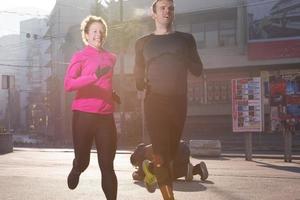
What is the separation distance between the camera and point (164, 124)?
4422mm

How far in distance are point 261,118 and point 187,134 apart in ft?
75.7

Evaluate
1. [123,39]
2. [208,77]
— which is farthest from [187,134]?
[123,39]

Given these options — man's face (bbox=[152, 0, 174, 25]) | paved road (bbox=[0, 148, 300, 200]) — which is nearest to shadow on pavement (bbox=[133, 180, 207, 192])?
paved road (bbox=[0, 148, 300, 200])

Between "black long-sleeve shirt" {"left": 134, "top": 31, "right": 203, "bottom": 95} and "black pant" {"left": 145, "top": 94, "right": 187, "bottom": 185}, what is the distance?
0.07m

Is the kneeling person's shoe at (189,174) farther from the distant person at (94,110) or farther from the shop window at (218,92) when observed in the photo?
the shop window at (218,92)

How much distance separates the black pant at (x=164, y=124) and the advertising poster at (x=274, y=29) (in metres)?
Result: 32.9

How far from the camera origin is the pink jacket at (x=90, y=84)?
468 cm

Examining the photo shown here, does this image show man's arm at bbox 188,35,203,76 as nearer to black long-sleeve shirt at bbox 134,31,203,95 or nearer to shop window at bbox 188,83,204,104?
black long-sleeve shirt at bbox 134,31,203,95

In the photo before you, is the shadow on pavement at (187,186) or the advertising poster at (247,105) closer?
the shadow on pavement at (187,186)

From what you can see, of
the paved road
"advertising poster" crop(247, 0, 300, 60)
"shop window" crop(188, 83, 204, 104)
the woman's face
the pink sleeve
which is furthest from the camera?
"shop window" crop(188, 83, 204, 104)

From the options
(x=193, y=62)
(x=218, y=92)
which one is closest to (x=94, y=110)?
(x=193, y=62)

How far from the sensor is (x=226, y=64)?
1542 inches

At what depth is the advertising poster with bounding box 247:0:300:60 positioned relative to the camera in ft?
119

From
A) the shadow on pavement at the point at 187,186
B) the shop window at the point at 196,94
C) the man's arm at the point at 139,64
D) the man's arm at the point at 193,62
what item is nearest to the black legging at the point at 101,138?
the man's arm at the point at 139,64
